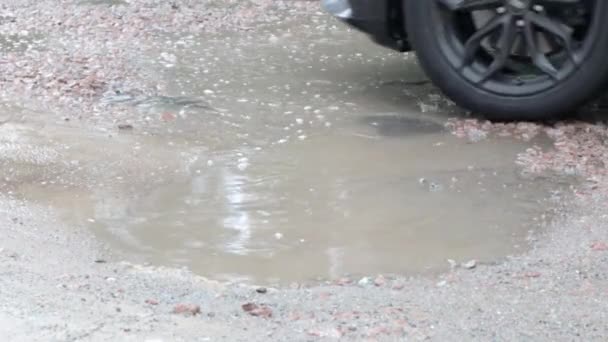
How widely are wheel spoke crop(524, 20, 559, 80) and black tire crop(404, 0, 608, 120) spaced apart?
4cm

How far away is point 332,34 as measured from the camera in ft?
25.6

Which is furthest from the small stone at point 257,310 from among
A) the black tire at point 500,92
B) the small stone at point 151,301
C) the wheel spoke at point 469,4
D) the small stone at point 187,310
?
the wheel spoke at point 469,4

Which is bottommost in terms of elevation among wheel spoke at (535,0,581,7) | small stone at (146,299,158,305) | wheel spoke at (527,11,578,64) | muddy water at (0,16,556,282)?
muddy water at (0,16,556,282)

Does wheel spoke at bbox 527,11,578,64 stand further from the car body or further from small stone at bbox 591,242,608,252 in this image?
small stone at bbox 591,242,608,252

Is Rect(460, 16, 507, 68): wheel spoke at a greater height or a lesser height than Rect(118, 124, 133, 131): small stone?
greater

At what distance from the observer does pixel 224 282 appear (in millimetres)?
4031

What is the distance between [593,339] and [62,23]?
5503 millimetres

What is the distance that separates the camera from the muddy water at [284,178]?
14.2ft

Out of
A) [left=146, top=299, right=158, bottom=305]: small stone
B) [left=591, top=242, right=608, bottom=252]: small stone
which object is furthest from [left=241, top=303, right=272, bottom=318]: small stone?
[left=591, top=242, right=608, bottom=252]: small stone

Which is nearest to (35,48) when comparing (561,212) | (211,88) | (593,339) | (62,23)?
(62,23)

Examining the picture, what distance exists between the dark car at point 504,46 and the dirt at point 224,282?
181 millimetres

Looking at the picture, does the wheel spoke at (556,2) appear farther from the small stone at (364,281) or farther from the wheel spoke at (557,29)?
the small stone at (364,281)

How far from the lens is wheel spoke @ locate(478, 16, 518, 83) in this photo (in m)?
5.52

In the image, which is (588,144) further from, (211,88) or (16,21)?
(16,21)
